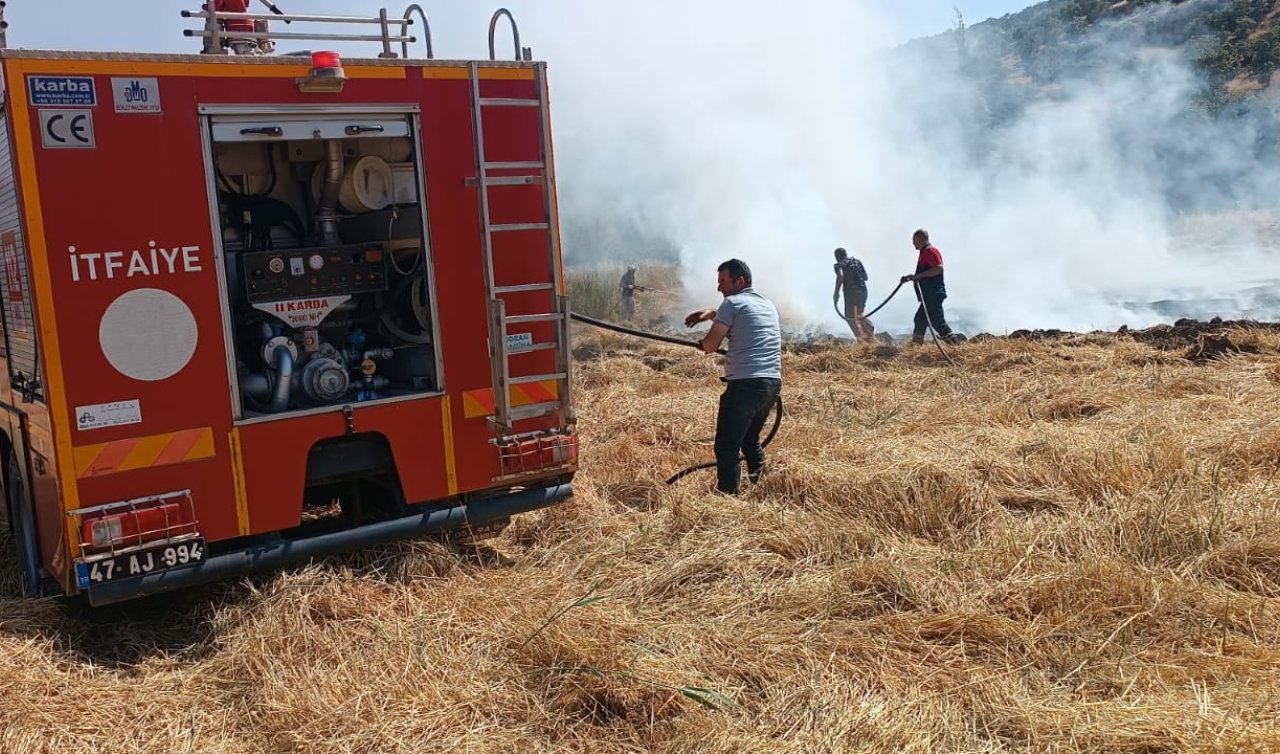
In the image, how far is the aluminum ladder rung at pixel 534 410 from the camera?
5500 mm

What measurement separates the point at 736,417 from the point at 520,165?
7.01 feet

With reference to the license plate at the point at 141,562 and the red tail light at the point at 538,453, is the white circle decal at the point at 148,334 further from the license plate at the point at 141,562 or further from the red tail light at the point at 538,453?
the red tail light at the point at 538,453

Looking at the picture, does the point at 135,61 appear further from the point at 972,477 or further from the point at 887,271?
the point at 887,271

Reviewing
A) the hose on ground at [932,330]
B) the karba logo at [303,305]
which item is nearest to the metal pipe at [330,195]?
the karba logo at [303,305]

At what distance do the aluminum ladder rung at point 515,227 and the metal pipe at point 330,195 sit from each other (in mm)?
815

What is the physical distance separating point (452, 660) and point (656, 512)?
2.15 m

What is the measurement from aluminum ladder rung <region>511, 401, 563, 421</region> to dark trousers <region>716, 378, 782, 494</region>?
1321 mm

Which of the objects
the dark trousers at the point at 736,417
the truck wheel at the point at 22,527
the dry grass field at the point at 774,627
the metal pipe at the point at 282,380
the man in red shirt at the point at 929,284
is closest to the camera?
the dry grass field at the point at 774,627

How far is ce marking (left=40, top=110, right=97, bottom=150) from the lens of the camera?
171 inches

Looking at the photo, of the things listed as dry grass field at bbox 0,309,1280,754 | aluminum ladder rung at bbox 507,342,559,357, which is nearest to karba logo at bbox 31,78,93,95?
aluminum ladder rung at bbox 507,342,559,357

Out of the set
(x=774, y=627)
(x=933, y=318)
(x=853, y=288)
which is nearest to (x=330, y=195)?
(x=774, y=627)

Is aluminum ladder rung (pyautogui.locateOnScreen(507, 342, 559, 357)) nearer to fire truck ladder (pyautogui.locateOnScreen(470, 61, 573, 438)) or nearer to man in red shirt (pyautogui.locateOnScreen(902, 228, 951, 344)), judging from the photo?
fire truck ladder (pyautogui.locateOnScreen(470, 61, 573, 438))

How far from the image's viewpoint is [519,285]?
5.48m

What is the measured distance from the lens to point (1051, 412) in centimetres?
845
